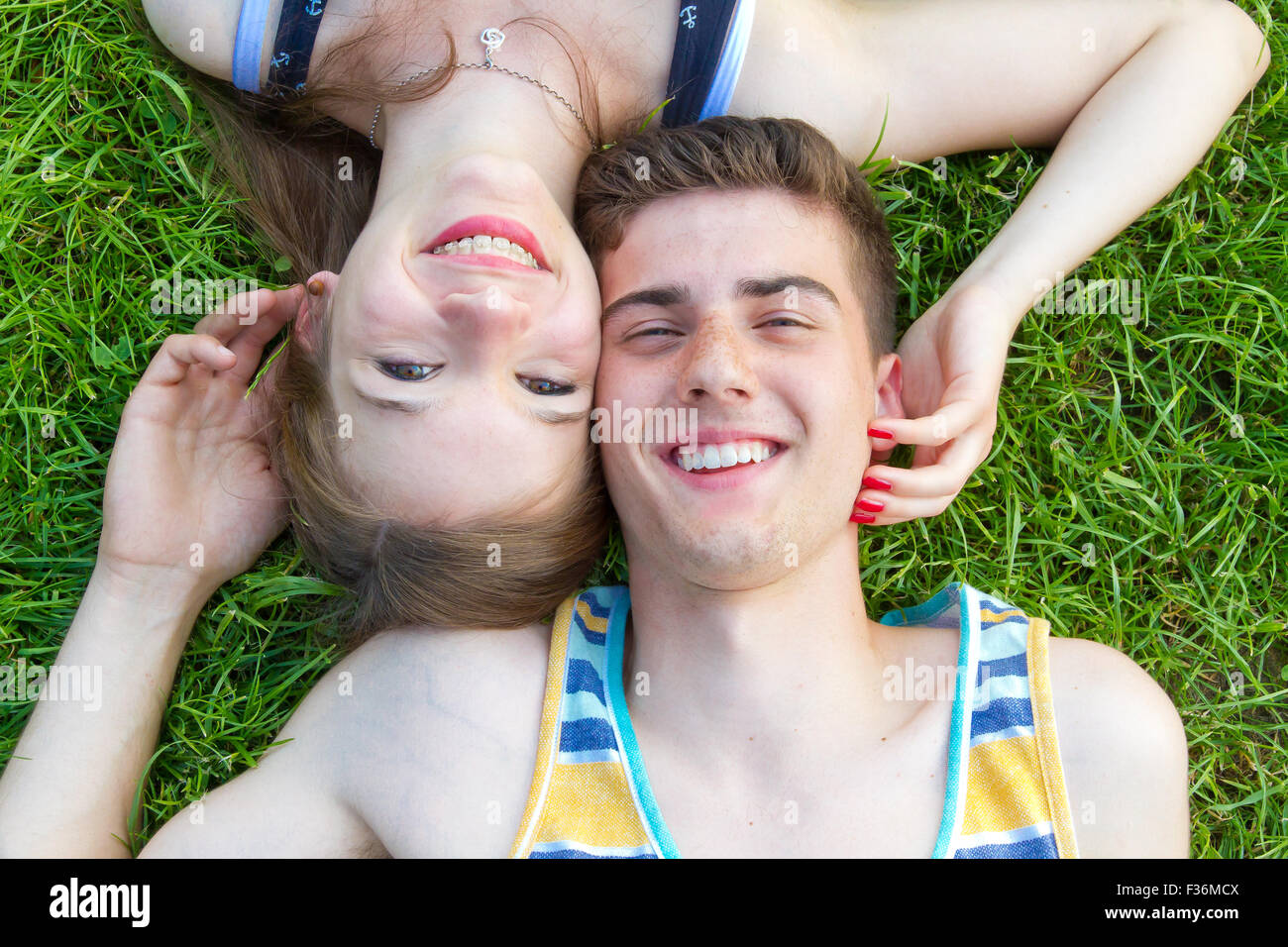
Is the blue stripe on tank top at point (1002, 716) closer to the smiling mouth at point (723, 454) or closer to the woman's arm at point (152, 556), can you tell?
the smiling mouth at point (723, 454)

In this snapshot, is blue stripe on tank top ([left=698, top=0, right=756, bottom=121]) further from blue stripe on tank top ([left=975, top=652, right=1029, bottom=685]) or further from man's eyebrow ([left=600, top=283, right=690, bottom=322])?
blue stripe on tank top ([left=975, top=652, right=1029, bottom=685])

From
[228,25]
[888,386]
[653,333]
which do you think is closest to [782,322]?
[653,333]

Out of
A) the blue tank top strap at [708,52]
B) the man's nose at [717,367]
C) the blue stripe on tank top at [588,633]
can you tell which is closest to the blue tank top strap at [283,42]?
the blue tank top strap at [708,52]

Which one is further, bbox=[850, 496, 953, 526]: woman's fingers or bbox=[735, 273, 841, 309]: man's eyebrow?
bbox=[850, 496, 953, 526]: woman's fingers

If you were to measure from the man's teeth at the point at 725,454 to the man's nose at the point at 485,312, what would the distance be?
600 millimetres

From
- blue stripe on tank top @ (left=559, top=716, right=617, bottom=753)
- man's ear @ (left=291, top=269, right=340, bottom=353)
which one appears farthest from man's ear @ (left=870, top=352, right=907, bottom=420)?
man's ear @ (left=291, top=269, right=340, bottom=353)

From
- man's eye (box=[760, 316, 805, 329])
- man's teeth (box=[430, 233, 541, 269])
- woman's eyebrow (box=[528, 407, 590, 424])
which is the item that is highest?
man's teeth (box=[430, 233, 541, 269])

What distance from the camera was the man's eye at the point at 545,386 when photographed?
2922 mm

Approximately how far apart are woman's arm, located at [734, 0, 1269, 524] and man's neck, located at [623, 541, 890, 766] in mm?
591

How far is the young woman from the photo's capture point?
9.39 feet

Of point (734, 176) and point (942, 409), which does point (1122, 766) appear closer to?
point (942, 409)
